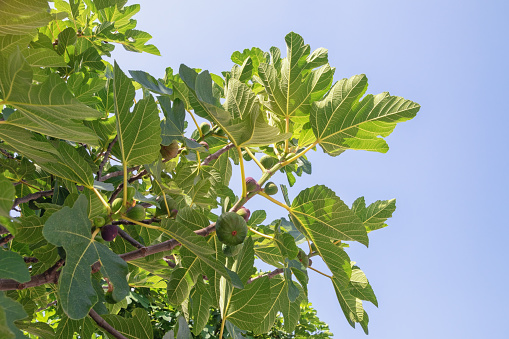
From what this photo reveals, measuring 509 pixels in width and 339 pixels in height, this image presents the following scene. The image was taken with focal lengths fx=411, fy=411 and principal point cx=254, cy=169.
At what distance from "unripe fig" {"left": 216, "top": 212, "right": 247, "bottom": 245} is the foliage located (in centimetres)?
7

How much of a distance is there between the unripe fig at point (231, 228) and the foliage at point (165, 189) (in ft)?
0.22

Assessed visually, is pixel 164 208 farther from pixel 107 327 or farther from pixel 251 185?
pixel 107 327

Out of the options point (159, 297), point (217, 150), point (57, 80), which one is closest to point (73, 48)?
point (217, 150)

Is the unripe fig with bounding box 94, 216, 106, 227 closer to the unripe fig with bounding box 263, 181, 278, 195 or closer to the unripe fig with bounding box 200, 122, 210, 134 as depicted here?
the unripe fig with bounding box 263, 181, 278, 195

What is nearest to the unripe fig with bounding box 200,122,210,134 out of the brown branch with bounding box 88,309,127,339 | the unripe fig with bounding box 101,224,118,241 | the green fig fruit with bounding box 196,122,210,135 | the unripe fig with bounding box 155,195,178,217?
the green fig fruit with bounding box 196,122,210,135

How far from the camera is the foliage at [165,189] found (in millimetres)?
1001

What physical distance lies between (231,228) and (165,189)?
40 centimetres

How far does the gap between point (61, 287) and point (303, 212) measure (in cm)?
77

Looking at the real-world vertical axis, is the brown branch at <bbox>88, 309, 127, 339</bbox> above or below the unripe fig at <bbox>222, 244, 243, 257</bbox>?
below

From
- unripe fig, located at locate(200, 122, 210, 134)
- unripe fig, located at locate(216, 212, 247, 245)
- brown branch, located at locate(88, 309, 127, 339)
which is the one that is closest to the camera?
unripe fig, located at locate(216, 212, 247, 245)

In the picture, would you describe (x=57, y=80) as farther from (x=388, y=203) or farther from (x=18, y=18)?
(x=388, y=203)

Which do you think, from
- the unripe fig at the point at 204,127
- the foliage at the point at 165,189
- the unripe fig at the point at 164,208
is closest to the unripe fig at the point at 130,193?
the foliage at the point at 165,189

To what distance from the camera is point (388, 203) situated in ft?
5.81

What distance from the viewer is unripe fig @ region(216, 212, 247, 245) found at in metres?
1.22
